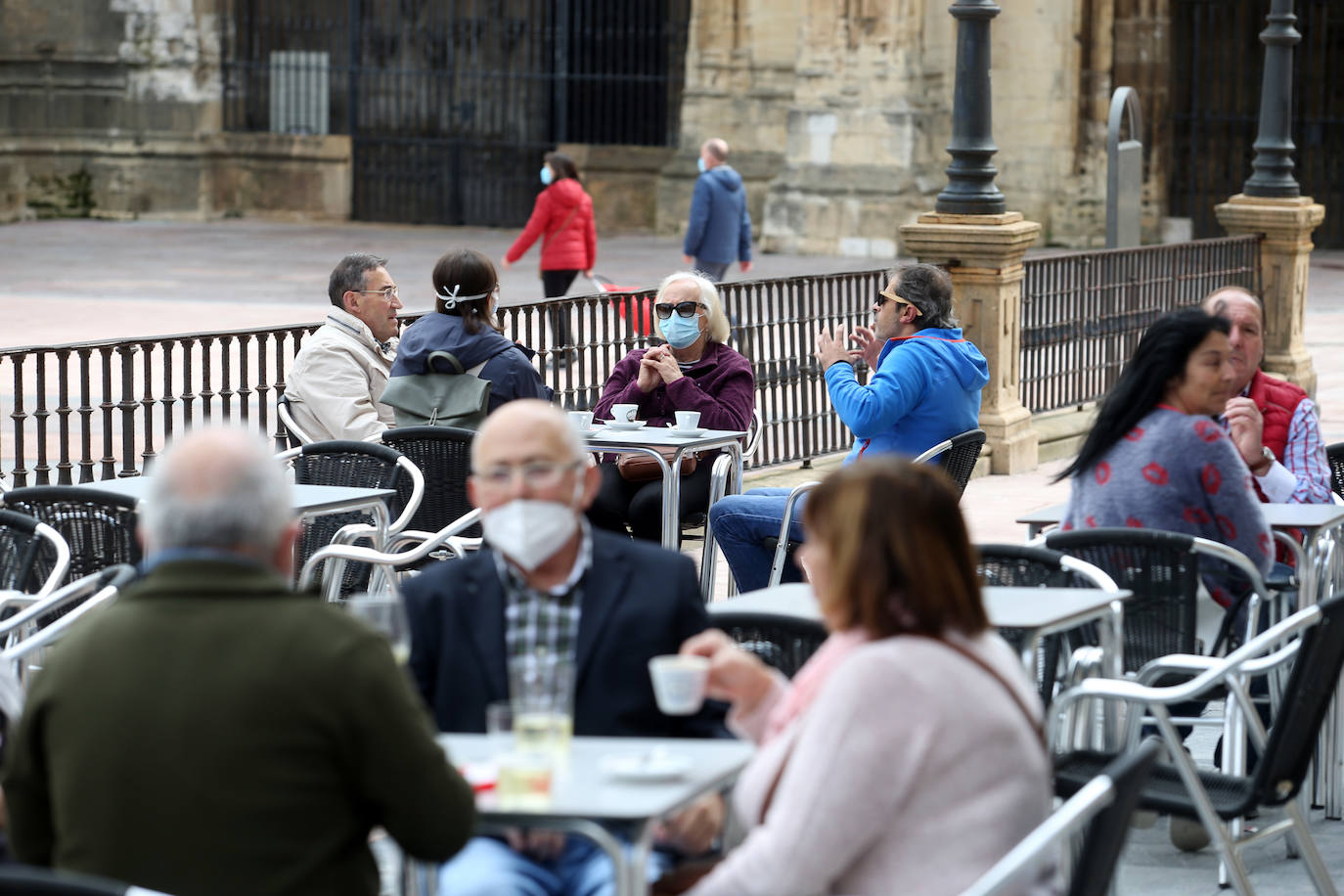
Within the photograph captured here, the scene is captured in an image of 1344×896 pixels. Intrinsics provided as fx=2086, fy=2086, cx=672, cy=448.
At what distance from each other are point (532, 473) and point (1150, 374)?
1993mm

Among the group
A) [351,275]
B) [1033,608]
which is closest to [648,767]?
[1033,608]

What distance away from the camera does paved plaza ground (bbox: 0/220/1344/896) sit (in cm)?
1302

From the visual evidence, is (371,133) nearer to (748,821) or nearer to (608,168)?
(608,168)

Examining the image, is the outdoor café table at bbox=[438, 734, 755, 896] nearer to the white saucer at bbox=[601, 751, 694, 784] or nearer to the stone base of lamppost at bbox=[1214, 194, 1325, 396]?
the white saucer at bbox=[601, 751, 694, 784]

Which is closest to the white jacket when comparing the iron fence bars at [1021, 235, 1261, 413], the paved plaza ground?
the paved plaza ground

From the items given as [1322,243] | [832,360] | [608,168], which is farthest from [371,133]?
[832,360]

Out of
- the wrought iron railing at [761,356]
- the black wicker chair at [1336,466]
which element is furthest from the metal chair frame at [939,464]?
Result: the wrought iron railing at [761,356]

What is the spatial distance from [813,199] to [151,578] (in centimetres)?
2104

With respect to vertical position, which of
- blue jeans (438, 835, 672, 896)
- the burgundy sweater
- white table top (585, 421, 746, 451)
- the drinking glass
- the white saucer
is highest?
the burgundy sweater

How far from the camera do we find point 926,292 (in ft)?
22.5

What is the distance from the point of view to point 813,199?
2348 cm

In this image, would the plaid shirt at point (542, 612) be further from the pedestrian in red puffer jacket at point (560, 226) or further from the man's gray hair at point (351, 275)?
the pedestrian in red puffer jacket at point (560, 226)

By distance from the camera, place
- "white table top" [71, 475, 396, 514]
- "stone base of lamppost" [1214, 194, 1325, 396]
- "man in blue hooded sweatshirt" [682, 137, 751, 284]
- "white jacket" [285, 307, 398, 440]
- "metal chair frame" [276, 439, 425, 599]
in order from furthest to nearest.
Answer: "man in blue hooded sweatshirt" [682, 137, 751, 284] < "stone base of lamppost" [1214, 194, 1325, 396] < "white jacket" [285, 307, 398, 440] < "metal chair frame" [276, 439, 425, 599] < "white table top" [71, 475, 396, 514]

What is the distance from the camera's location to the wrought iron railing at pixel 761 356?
795 cm
